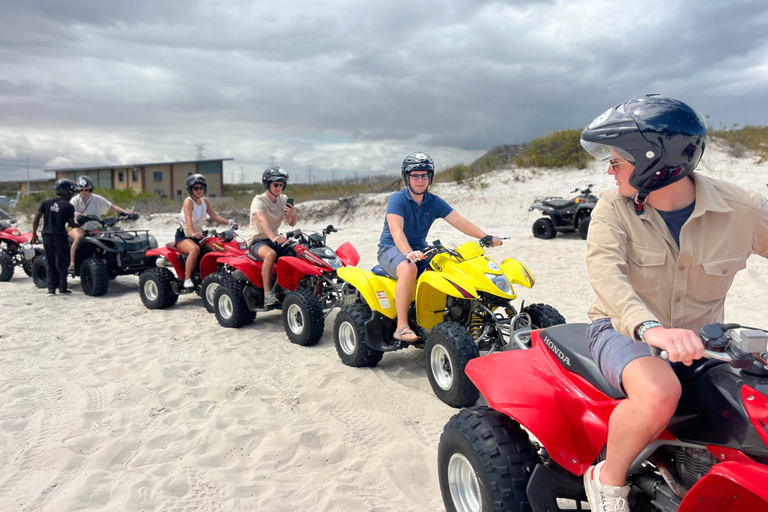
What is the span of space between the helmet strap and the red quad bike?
1.79 ft

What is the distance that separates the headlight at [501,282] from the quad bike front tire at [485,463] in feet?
5.87

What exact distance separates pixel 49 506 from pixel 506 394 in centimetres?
255

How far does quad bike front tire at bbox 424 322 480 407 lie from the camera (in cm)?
394

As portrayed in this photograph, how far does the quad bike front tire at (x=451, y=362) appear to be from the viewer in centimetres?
394

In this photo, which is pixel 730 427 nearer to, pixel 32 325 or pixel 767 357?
pixel 767 357

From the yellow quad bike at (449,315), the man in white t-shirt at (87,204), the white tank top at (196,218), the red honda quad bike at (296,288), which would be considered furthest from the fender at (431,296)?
the man in white t-shirt at (87,204)

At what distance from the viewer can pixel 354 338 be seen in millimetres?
5078

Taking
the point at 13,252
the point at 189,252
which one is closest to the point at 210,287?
the point at 189,252

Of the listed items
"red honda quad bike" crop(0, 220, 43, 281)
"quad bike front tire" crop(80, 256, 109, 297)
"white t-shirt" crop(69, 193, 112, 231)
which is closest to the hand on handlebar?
"quad bike front tire" crop(80, 256, 109, 297)

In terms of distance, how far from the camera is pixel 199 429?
3.83 metres

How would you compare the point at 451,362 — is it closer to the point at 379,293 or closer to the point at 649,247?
the point at 379,293

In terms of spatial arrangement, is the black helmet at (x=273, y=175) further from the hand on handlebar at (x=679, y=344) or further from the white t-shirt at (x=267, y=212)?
the hand on handlebar at (x=679, y=344)

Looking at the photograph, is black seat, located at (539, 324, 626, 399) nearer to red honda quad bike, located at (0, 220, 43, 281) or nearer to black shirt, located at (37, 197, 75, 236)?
black shirt, located at (37, 197, 75, 236)

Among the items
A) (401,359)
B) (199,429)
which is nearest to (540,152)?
(401,359)
